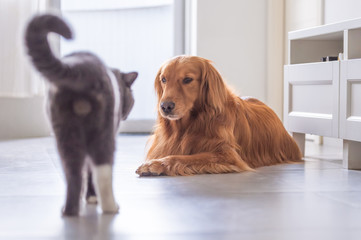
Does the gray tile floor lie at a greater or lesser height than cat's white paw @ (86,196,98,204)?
lesser

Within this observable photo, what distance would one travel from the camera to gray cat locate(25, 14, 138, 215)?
1.08 meters

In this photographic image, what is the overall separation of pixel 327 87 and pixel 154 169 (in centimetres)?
93

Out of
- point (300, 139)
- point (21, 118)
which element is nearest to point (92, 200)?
point (300, 139)

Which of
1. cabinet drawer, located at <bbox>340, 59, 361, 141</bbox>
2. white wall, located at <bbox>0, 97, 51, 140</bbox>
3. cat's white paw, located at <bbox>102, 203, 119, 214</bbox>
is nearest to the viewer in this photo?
cat's white paw, located at <bbox>102, 203, 119, 214</bbox>

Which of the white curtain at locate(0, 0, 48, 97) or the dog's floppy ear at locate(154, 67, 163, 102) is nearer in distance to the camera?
the dog's floppy ear at locate(154, 67, 163, 102)

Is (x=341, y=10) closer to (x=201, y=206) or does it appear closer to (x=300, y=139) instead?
(x=300, y=139)

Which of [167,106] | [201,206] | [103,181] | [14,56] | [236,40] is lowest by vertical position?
[201,206]

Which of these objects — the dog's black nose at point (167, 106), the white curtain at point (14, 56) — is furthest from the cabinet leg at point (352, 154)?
the white curtain at point (14, 56)

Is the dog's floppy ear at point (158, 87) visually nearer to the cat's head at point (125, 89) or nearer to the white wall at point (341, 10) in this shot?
the cat's head at point (125, 89)

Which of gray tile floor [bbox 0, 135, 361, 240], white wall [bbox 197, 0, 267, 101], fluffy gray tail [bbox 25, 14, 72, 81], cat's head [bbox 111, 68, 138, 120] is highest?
white wall [bbox 197, 0, 267, 101]

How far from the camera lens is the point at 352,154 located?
7.10ft

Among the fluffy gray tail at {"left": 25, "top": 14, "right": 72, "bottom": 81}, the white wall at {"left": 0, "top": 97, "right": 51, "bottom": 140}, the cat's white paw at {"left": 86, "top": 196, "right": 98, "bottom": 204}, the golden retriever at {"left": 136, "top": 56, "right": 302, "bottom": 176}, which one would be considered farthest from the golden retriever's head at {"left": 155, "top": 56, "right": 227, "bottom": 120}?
the white wall at {"left": 0, "top": 97, "right": 51, "bottom": 140}

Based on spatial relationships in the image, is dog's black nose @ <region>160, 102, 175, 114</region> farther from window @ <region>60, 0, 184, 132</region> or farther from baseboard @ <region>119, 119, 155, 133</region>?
baseboard @ <region>119, 119, 155, 133</region>

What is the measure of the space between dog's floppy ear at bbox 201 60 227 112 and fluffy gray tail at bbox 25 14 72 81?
1.04 meters
